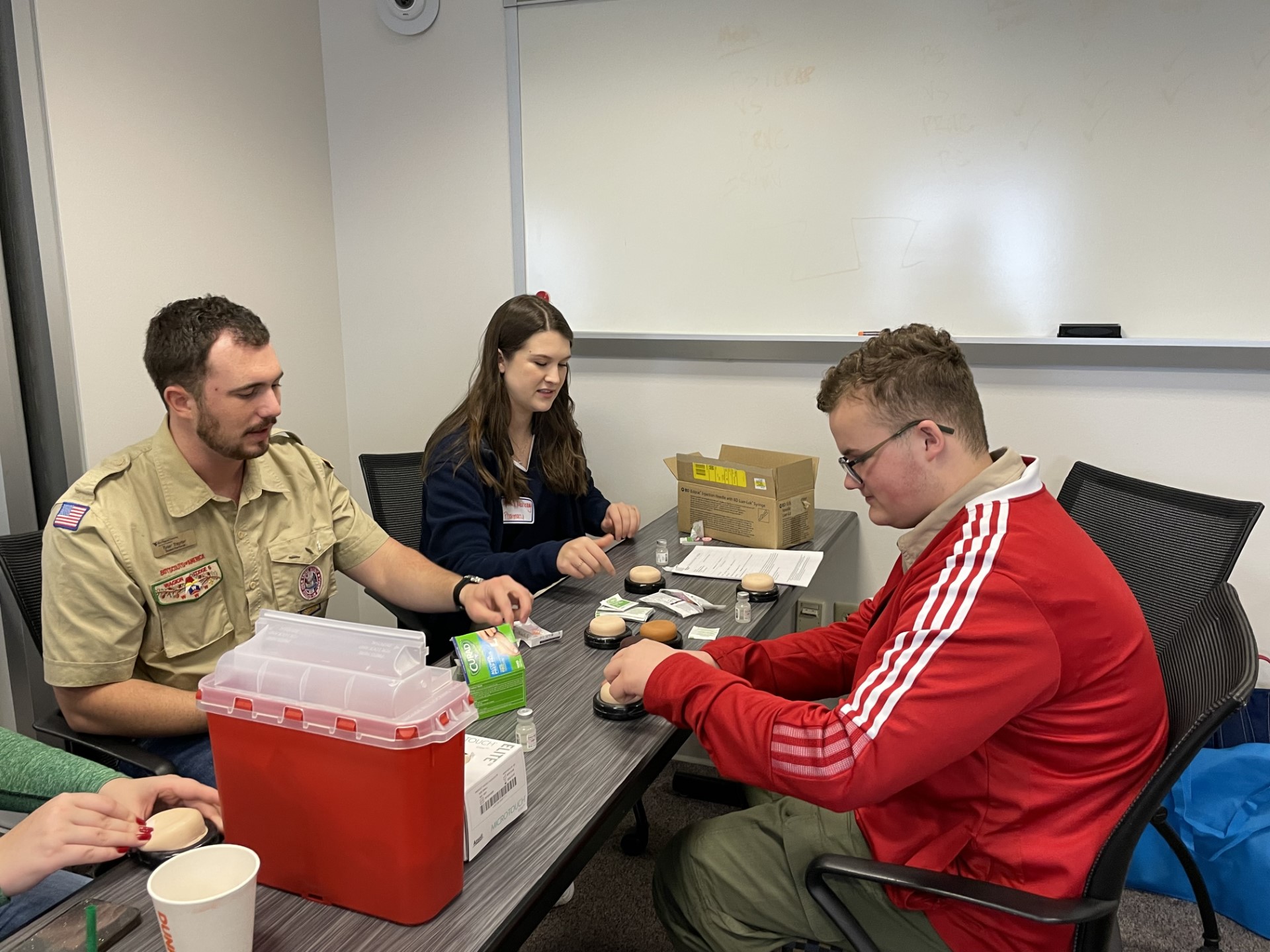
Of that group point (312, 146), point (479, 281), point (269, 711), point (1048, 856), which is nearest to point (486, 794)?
point (269, 711)

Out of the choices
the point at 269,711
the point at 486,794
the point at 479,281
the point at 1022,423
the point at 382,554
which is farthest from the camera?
the point at 479,281

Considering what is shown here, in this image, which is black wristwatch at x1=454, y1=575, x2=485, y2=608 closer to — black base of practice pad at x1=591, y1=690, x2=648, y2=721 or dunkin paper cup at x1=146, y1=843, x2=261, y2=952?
black base of practice pad at x1=591, y1=690, x2=648, y2=721

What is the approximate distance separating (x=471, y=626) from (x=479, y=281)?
1.36 m

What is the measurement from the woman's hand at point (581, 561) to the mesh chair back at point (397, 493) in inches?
28.1

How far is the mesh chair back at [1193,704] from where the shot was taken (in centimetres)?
102

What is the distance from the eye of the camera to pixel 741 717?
1186 mm

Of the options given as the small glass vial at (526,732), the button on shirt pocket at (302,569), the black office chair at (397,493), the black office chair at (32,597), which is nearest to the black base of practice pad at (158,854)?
the small glass vial at (526,732)

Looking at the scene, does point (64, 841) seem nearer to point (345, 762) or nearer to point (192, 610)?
point (345, 762)

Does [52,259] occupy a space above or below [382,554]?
above

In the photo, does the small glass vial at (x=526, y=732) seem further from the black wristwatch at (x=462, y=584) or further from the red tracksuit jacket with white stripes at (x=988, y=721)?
the black wristwatch at (x=462, y=584)

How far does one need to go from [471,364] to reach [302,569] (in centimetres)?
141

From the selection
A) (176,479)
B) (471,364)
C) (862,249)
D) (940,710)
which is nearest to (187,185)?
(471,364)

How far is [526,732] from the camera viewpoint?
129 centimetres

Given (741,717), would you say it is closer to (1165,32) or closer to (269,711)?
(269,711)
